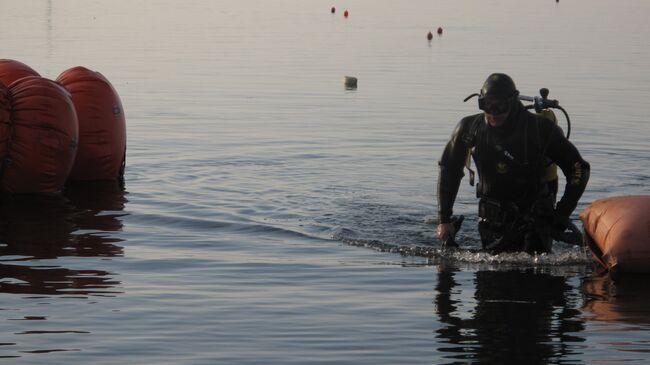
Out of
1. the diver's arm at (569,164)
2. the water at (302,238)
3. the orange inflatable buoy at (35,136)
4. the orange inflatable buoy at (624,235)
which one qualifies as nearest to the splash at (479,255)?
the water at (302,238)

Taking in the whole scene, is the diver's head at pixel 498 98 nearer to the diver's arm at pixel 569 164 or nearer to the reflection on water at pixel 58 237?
the diver's arm at pixel 569 164

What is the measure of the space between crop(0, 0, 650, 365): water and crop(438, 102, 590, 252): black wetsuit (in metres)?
0.47

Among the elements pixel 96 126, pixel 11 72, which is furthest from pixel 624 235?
pixel 11 72

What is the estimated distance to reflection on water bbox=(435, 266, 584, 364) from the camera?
25.6 ft

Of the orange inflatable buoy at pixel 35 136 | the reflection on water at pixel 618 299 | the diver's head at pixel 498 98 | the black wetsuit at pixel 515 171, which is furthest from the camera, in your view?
the orange inflatable buoy at pixel 35 136

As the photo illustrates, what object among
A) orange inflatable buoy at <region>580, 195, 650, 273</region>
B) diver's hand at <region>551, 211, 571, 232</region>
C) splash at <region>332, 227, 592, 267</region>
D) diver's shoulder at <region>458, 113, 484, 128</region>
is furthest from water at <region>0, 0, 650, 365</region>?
diver's shoulder at <region>458, 113, 484, 128</region>

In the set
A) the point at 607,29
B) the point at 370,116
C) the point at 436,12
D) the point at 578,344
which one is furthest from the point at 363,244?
the point at 436,12

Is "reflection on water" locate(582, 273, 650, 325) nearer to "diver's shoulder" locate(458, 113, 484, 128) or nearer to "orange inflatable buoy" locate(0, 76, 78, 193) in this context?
"diver's shoulder" locate(458, 113, 484, 128)

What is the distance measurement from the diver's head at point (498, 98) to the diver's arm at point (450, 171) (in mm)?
374

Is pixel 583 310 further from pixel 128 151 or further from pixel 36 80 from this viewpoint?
pixel 128 151

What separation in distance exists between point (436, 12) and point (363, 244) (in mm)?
48846

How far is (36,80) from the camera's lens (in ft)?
45.2

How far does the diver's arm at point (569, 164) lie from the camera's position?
980 cm

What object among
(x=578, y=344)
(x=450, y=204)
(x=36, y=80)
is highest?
(x=36, y=80)
